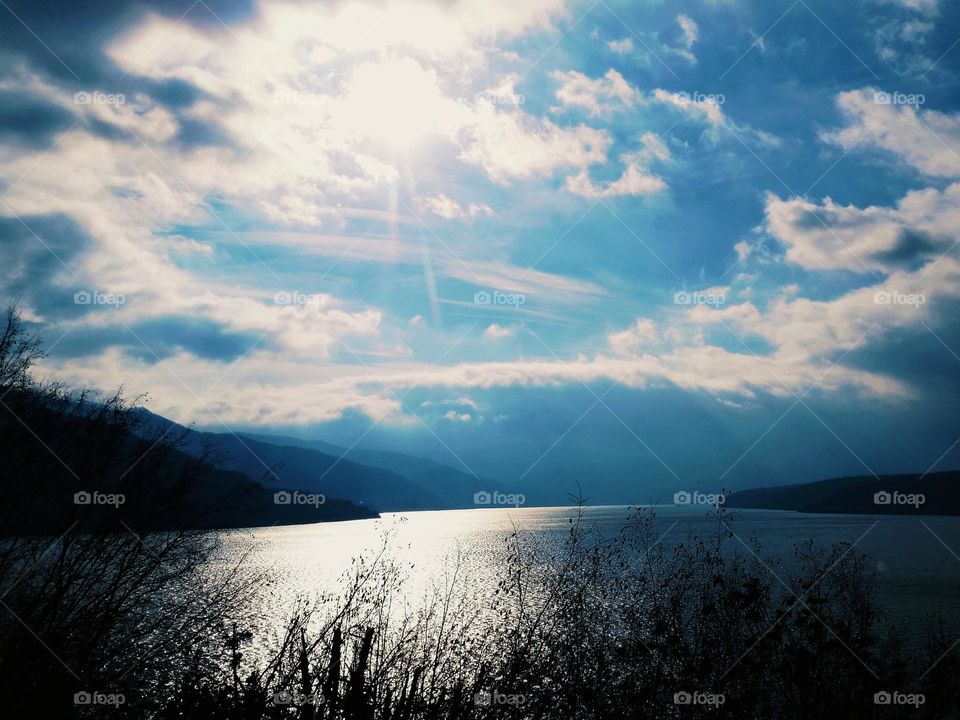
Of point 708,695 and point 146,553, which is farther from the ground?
point 146,553

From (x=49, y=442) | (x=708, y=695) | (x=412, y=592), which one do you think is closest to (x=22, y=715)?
(x=49, y=442)

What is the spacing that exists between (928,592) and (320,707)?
58589 millimetres

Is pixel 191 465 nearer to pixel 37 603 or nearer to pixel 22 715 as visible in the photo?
pixel 37 603

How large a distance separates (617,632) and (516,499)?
50.0 ft

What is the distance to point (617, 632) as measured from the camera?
3203 centimetres

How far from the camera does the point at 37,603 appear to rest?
10203mm

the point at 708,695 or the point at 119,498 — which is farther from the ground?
the point at 119,498

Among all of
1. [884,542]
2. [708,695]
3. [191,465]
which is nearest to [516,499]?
[708,695]

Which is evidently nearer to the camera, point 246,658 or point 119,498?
point 119,498

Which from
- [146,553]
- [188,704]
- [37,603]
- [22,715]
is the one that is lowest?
[22,715]

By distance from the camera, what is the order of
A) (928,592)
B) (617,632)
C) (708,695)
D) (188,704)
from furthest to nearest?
(928,592)
(617,632)
(708,695)
(188,704)

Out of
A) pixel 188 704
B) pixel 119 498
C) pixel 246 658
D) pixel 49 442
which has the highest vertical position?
pixel 49 442

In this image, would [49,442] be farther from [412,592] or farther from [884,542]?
[884,542]

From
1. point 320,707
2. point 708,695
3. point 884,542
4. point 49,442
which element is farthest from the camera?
point 884,542
